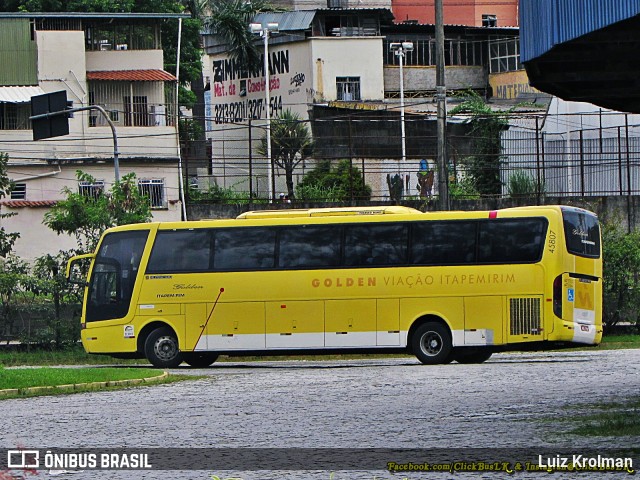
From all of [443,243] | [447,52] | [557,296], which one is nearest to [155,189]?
[447,52]

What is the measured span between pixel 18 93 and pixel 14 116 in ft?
3.37

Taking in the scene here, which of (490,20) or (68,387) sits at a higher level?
(490,20)

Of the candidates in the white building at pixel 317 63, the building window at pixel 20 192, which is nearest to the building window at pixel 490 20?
the white building at pixel 317 63

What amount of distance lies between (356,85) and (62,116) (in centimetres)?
3492

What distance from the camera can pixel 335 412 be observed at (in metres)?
17.2

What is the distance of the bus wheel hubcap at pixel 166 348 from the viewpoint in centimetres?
3102

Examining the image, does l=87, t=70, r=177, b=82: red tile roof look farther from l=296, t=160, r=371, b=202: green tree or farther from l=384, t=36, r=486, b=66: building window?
l=384, t=36, r=486, b=66: building window

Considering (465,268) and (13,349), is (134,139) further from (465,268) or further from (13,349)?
(465,268)

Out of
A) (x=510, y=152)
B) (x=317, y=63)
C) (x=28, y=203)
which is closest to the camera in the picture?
(x=28, y=203)

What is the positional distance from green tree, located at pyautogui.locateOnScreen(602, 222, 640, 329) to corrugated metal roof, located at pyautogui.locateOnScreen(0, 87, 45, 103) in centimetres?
2594

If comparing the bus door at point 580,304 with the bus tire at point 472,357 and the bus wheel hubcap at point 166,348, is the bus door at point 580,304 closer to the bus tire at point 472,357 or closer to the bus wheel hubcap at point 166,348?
the bus tire at point 472,357

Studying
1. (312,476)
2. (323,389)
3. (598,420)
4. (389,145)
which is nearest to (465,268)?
(323,389)

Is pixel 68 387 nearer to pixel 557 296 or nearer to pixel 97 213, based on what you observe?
pixel 557 296

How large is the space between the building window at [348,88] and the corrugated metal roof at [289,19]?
11.5 ft
